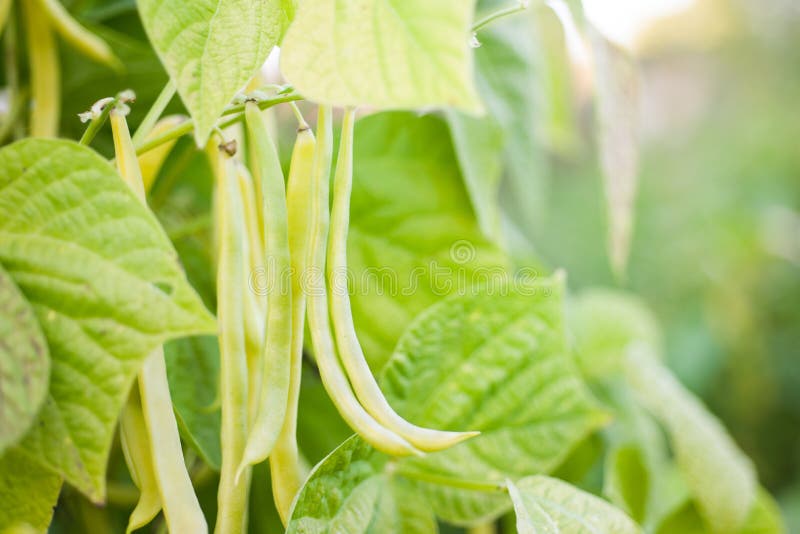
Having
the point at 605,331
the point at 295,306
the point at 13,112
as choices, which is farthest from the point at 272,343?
the point at 605,331

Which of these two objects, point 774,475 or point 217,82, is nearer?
point 217,82

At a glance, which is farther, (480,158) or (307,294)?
(480,158)

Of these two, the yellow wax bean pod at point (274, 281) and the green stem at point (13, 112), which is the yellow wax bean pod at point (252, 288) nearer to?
the yellow wax bean pod at point (274, 281)

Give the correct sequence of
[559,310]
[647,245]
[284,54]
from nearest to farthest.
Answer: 1. [284,54]
2. [559,310]
3. [647,245]

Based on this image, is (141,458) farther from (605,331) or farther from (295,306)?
(605,331)

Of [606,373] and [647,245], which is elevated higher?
[606,373]

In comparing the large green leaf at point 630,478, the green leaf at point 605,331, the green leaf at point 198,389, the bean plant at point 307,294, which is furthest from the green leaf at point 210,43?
the green leaf at point 605,331

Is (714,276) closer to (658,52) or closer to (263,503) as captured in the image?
(263,503)

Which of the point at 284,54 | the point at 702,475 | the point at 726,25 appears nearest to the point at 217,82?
the point at 284,54
